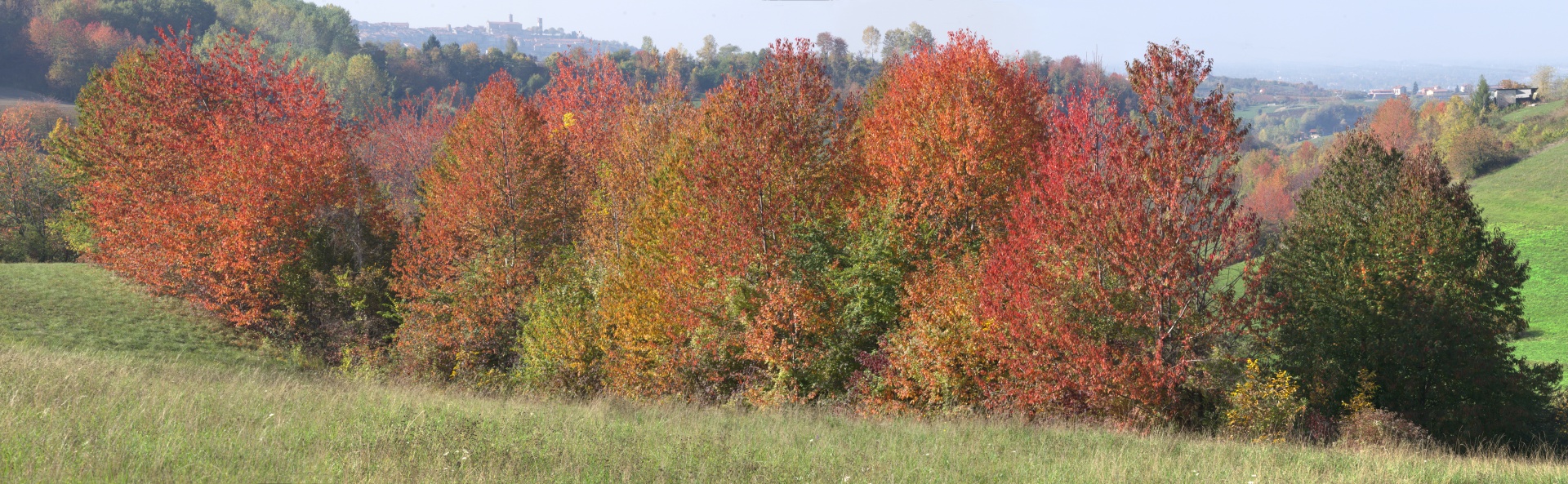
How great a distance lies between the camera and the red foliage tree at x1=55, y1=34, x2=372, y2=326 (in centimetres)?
3497

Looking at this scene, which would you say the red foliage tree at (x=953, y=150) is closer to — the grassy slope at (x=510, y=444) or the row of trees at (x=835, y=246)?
the row of trees at (x=835, y=246)

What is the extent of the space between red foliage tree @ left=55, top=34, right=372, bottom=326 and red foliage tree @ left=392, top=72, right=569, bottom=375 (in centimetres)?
495

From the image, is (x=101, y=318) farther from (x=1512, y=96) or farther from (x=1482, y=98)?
(x=1512, y=96)

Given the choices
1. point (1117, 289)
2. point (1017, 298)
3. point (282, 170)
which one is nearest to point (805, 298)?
point (1017, 298)

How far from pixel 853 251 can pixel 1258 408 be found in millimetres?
10646

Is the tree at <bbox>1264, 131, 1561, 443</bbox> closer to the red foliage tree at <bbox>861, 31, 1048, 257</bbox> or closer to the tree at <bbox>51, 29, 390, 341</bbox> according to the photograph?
the red foliage tree at <bbox>861, 31, 1048, 257</bbox>

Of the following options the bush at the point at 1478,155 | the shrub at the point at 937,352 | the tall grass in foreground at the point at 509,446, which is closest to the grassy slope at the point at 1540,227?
the bush at the point at 1478,155

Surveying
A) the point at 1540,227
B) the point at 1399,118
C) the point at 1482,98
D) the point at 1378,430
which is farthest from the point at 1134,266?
the point at 1482,98

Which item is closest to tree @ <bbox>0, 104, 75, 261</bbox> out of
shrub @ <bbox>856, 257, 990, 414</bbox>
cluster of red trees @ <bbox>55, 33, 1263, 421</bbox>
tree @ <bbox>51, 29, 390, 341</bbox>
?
tree @ <bbox>51, 29, 390, 341</bbox>

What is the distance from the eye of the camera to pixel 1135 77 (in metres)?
19.5

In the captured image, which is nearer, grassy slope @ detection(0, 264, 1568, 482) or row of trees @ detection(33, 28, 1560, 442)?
grassy slope @ detection(0, 264, 1568, 482)

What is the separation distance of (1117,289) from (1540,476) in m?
9.83

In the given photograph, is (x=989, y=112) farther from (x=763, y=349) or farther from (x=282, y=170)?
(x=282, y=170)

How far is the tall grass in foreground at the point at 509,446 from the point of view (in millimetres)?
7762
